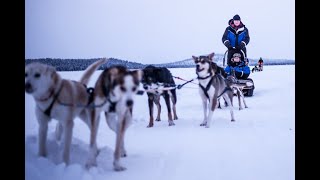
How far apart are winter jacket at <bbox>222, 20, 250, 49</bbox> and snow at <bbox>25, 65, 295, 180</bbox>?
0.37m

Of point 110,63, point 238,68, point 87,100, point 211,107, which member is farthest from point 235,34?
point 87,100

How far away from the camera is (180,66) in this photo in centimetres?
260

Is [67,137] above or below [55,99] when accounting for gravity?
below

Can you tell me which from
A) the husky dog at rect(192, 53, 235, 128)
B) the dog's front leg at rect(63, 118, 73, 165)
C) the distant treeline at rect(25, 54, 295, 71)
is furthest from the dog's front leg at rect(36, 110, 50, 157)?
the husky dog at rect(192, 53, 235, 128)

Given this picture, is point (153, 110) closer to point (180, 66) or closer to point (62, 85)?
point (180, 66)

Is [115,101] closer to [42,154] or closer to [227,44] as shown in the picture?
[42,154]

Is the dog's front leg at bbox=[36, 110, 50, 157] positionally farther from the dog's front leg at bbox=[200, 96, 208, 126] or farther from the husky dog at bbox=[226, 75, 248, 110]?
the husky dog at bbox=[226, 75, 248, 110]

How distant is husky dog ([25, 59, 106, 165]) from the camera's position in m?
1.71

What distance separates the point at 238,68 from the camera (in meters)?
3.10

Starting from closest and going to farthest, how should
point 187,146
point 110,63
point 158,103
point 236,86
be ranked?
point 110,63
point 187,146
point 158,103
point 236,86

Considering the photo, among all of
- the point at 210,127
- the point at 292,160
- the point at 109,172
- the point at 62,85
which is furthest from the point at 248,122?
the point at 62,85

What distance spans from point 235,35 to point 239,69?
485mm

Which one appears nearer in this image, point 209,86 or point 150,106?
point 150,106
